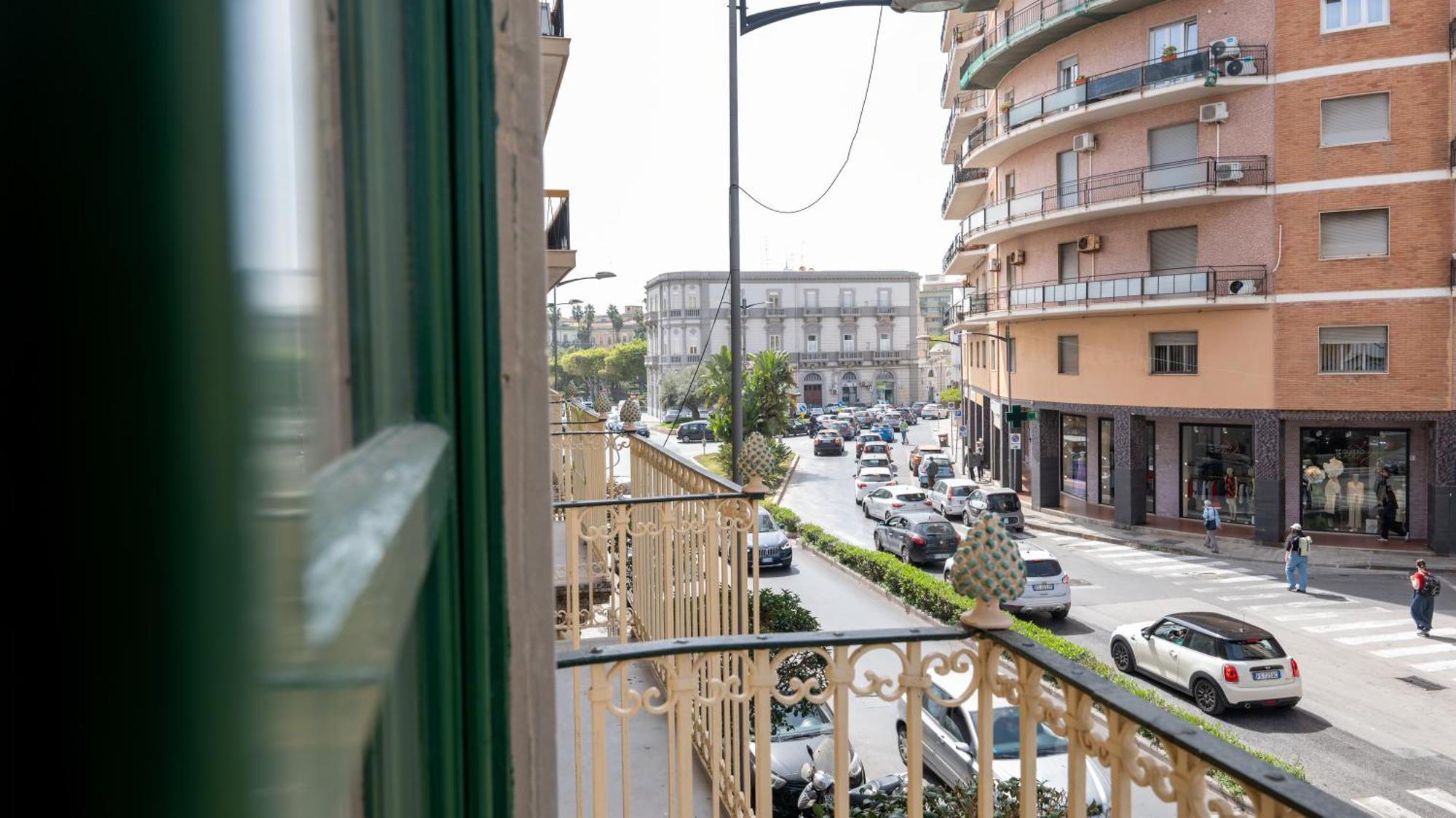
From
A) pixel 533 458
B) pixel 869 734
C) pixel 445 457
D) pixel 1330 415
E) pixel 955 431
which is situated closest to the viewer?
pixel 445 457

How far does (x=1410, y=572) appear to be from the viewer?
19250mm

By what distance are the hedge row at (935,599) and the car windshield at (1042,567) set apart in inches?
38.5

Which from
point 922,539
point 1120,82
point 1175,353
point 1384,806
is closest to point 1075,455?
point 1175,353

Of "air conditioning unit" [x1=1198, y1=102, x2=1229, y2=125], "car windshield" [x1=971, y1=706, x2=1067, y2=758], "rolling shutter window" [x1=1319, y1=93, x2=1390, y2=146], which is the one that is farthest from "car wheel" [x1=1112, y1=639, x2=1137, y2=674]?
"air conditioning unit" [x1=1198, y1=102, x2=1229, y2=125]

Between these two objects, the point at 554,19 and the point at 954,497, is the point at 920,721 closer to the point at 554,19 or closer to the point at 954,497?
the point at 554,19

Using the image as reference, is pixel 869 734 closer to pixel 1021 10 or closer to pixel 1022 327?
pixel 1022 327

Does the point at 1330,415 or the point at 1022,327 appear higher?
the point at 1022,327

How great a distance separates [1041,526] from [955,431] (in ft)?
87.2

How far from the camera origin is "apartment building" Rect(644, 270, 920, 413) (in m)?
66.6

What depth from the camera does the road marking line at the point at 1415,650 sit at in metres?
14.3

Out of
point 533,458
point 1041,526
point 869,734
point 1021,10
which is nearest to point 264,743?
point 533,458

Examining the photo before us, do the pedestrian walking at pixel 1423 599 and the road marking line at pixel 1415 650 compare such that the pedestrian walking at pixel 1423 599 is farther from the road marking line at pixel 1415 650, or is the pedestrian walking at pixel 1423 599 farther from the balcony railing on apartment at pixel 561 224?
the balcony railing on apartment at pixel 561 224

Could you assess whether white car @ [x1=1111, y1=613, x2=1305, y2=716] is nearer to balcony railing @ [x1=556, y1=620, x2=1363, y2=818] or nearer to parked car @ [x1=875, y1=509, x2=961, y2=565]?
parked car @ [x1=875, y1=509, x2=961, y2=565]

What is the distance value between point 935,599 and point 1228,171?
1317 centimetres
